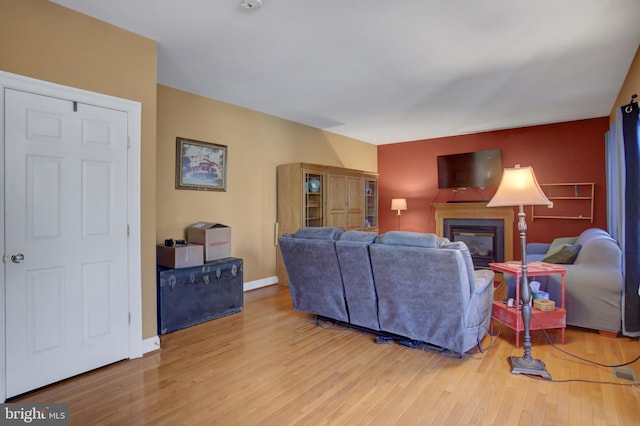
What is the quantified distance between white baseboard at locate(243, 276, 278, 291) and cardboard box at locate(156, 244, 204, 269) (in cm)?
140

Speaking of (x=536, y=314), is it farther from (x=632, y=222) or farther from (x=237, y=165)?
(x=237, y=165)

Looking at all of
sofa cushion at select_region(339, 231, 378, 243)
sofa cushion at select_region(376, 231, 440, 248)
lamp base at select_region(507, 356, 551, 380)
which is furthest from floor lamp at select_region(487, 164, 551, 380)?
sofa cushion at select_region(339, 231, 378, 243)

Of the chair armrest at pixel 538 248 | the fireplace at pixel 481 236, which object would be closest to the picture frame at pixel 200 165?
the fireplace at pixel 481 236

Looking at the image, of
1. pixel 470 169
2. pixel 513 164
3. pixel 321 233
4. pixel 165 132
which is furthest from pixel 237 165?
pixel 513 164

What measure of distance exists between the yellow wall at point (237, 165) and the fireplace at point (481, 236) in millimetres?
3011

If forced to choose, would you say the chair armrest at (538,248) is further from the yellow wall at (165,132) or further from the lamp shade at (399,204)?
the yellow wall at (165,132)

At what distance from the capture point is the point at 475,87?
13.5ft

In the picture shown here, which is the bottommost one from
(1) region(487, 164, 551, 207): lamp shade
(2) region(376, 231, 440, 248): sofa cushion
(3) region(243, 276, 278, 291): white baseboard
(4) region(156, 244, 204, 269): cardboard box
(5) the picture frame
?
(3) region(243, 276, 278, 291): white baseboard

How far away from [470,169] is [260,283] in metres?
4.42

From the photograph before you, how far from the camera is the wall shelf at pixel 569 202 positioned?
5.67 m

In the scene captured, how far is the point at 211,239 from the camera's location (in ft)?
13.0

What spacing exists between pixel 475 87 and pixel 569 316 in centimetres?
265

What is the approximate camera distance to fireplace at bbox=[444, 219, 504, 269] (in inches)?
250

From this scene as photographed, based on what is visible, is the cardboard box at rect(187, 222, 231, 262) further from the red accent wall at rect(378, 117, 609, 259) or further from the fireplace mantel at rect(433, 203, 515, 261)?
the red accent wall at rect(378, 117, 609, 259)
